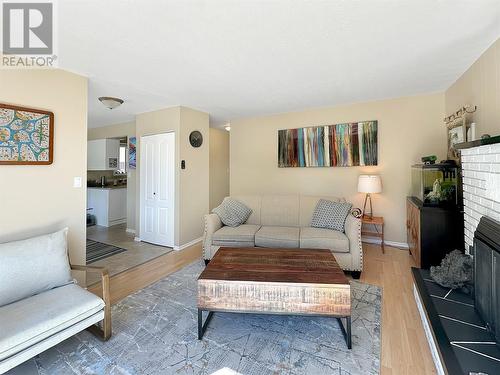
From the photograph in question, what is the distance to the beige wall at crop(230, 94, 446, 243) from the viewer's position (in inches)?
141

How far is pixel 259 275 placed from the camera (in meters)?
1.87

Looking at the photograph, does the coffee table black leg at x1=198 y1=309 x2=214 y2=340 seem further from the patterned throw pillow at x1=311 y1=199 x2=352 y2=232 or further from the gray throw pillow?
the patterned throw pillow at x1=311 y1=199 x2=352 y2=232

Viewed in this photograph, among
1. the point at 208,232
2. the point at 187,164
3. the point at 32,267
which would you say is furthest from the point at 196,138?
the point at 32,267

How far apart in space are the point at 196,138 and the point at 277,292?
3.20 m

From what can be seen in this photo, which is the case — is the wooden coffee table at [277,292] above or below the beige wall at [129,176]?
below

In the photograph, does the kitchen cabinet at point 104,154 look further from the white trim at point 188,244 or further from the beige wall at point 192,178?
the white trim at point 188,244

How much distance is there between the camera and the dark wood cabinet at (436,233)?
2646mm

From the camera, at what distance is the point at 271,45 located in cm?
210

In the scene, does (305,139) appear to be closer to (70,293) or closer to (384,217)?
(384,217)

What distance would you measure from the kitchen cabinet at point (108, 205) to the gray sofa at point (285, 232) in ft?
11.9

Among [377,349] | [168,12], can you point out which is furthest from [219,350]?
[168,12]

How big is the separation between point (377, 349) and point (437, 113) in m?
3.50

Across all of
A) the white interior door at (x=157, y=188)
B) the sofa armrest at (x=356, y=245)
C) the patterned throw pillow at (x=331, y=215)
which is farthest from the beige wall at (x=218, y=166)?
the sofa armrest at (x=356, y=245)

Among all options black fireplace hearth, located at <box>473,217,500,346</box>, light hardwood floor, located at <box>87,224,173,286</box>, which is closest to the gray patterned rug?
black fireplace hearth, located at <box>473,217,500,346</box>
